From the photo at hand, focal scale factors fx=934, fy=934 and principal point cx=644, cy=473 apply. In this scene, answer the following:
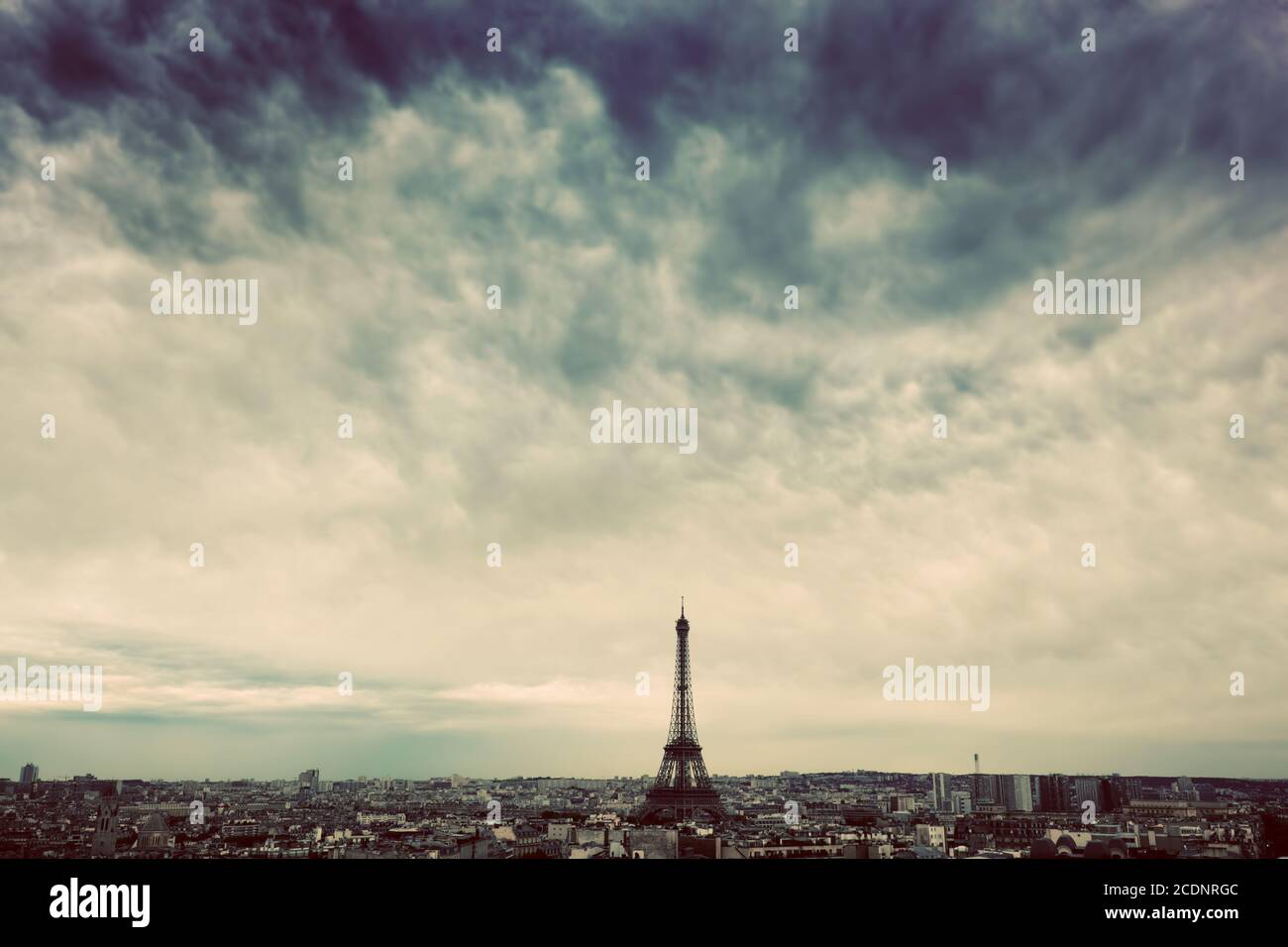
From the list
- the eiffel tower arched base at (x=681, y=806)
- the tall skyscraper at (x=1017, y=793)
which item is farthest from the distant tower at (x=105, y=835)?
the tall skyscraper at (x=1017, y=793)

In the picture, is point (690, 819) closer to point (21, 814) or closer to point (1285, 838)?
point (1285, 838)

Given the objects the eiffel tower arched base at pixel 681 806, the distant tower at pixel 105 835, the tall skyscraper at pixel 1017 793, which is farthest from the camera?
the tall skyscraper at pixel 1017 793

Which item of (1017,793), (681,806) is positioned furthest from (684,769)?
(1017,793)

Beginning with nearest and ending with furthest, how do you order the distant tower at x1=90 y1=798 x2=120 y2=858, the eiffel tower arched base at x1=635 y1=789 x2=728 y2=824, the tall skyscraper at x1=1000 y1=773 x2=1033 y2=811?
the distant tower at x1=90 y1=798 x2=120 y2=858 < the eiffel tower arched base at x1=635 y1=789 x2=728 y2=824 < the tall skyscraper at x1=1000 y1=773 x2=1033 y2=811

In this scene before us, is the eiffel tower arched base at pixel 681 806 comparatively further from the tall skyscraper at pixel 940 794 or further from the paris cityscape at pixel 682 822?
the tall skyscraper at pixel 940 794

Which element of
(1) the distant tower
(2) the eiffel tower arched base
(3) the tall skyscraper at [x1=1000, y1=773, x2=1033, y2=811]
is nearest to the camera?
(1) the distant tower

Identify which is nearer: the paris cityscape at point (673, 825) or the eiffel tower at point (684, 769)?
the paris cityscape at point (673, 825)

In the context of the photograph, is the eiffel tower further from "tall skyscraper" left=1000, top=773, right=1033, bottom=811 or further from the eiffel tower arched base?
"tall skyscraper" left=1000, top=773, right=1033, bottom=811

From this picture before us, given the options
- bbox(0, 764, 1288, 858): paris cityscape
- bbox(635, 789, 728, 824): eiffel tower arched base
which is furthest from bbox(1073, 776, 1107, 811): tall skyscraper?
bbox(635, 789, 728, 824): eiffel tower arched base

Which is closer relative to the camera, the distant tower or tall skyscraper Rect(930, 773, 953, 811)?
the distant tower

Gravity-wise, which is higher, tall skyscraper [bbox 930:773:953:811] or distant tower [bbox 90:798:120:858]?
distant tower [bbox 90:798:120:858]
